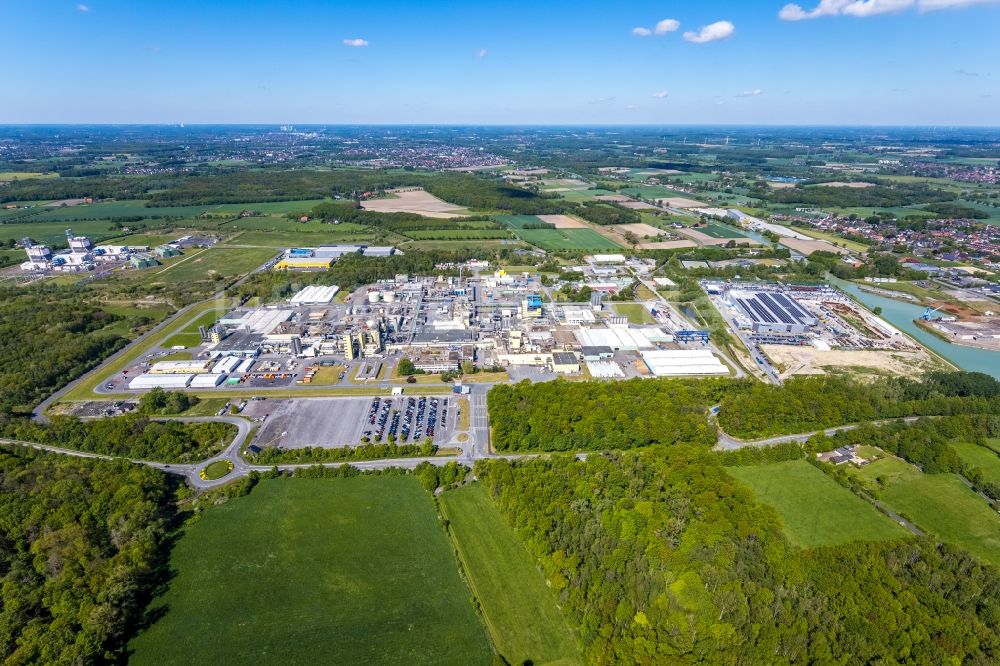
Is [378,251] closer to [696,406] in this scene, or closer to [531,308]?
[531,308]

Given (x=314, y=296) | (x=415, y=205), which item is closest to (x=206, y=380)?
(x=314, y=296)

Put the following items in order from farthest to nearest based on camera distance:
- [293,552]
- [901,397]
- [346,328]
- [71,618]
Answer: [346,328]
[901,397]
[293,552]
[71,618]

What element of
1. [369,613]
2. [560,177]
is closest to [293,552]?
[369,613]

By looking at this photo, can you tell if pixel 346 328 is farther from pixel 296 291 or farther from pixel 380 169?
pixel 380 169

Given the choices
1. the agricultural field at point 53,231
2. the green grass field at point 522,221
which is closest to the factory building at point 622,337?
the green grass field at point 522,221

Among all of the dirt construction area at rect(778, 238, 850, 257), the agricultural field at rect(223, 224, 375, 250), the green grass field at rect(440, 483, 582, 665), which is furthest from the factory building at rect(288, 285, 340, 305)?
the dirt construction area at rect(778, 238, 850, 257)

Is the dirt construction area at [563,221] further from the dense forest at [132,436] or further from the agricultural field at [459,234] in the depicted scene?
the dense forest at [132,436]
